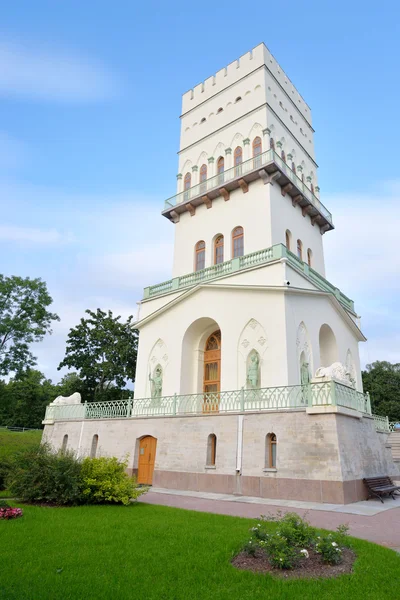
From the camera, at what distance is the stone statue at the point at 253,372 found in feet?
56.4

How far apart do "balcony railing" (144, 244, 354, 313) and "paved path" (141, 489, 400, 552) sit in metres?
9.98

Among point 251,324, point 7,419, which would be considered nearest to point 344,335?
point 251,324

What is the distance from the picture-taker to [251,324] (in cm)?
1833

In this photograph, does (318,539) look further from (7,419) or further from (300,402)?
(7,419)

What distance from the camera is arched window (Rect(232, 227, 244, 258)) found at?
2231cm

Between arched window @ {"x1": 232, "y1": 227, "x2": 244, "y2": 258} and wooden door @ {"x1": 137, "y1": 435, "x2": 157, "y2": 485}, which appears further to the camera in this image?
arched window @ {"x1": 232, "y1": 227, "x2": 244, "y2": 258}

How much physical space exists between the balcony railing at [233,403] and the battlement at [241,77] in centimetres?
2115

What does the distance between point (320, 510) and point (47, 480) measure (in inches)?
276

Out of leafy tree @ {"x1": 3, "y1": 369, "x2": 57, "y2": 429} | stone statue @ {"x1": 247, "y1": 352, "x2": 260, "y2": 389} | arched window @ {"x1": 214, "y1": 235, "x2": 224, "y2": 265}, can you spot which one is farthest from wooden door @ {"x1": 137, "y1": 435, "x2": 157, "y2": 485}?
leafy tree @ {"x1": 3, "y1": 369, "x2": 57, "y2": 429}

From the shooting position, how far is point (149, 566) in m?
5.54

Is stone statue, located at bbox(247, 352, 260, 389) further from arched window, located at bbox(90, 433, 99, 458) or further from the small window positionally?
the small window

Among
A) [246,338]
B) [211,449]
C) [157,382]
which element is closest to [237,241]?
[246,338]

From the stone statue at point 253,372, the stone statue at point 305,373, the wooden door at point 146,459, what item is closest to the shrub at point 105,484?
the wooden door at point 146,459

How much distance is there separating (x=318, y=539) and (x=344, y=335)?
17733 millimetres
